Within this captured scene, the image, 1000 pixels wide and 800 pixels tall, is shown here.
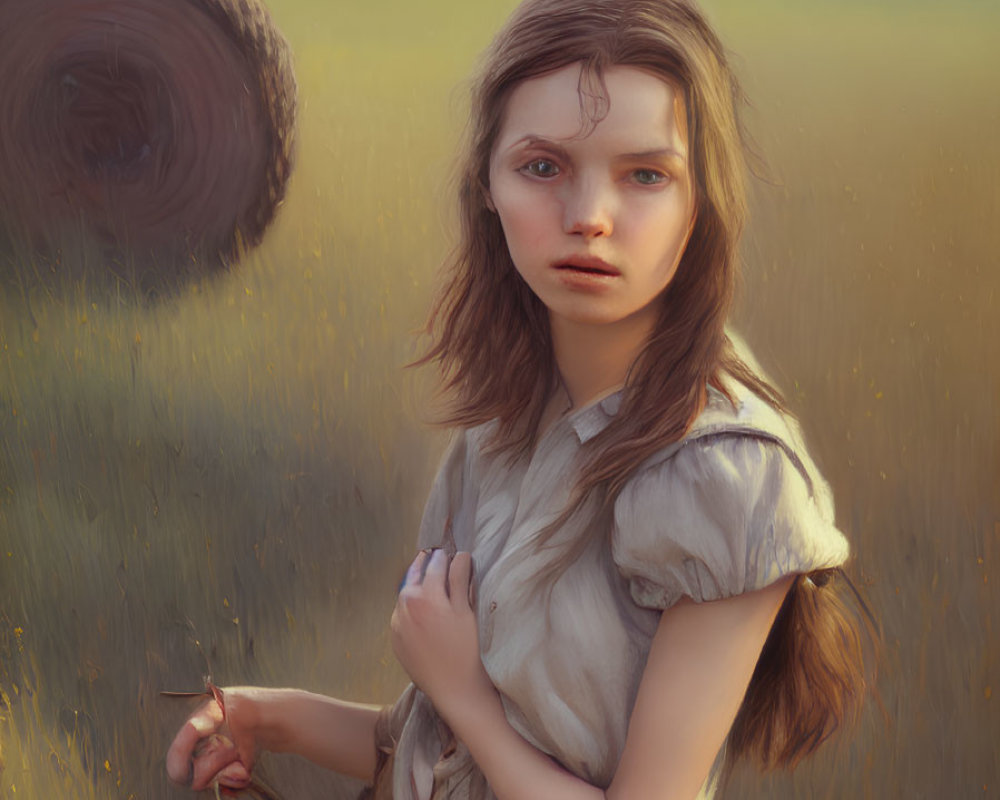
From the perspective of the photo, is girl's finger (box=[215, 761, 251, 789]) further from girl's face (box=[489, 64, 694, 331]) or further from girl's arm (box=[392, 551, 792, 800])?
girl's face (box=[489, 64, 694, 331])

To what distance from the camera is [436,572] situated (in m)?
0.90

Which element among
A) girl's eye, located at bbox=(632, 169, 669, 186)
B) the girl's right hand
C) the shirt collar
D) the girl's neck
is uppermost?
girl's eye, located at bbox=(632, 169, 669, 186)

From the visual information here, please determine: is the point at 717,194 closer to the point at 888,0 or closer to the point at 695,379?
the point at 695,379

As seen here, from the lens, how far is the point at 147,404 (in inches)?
45.6

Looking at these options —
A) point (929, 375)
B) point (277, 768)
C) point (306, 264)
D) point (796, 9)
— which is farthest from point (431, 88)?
point (277, 768)

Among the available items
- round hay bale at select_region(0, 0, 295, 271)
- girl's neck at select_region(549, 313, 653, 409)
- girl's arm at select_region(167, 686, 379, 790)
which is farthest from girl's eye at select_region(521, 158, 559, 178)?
Result: girl's arm at select_region(167, 686, 379, 790)

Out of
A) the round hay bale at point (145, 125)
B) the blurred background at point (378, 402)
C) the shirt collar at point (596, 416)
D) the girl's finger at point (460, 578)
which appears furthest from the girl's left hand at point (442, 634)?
the round hay bale at point (145, 125)

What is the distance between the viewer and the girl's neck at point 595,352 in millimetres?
858

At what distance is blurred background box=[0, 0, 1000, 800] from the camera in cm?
104

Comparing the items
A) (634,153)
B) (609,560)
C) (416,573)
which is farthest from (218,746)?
(634,153)

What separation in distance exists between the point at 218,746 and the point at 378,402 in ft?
1.22

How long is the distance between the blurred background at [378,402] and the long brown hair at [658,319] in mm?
135

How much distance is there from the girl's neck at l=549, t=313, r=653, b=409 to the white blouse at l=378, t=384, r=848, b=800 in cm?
3

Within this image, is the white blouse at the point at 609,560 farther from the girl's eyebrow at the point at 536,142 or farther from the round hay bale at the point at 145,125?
the round hay bale at the point at 145,125
